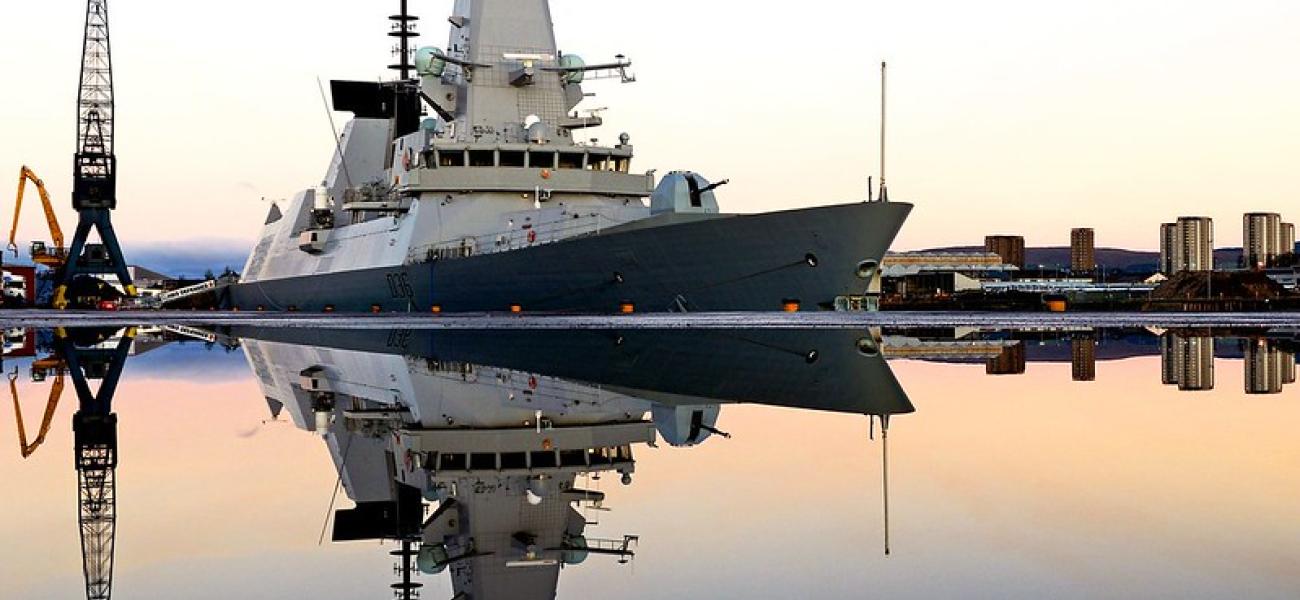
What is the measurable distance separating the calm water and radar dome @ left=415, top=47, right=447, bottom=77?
28.1 meters

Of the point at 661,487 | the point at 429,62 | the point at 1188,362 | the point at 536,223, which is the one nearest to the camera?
the point at 661,487

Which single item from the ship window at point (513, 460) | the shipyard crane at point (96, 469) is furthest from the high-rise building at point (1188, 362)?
the shipyard crane at point (96, 469)

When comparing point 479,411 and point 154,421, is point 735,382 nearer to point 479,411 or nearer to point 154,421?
point 479,411

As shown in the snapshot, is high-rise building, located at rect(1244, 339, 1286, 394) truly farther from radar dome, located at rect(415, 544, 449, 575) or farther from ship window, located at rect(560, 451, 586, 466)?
radar dome, located at rect(415, 544, 449, 575)

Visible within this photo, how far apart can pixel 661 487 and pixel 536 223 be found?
101ft

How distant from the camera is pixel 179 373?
16.2 m

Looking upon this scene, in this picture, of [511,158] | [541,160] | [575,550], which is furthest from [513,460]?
[511,158]

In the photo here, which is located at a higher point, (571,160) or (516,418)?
(571,160)

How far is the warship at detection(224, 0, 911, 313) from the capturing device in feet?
98.4

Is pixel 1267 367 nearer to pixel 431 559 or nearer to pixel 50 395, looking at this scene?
pixel 50 395

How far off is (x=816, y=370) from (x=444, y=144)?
25921mm

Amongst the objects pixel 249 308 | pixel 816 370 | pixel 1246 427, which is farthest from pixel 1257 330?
pixel 249 308

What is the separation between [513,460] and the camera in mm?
7207

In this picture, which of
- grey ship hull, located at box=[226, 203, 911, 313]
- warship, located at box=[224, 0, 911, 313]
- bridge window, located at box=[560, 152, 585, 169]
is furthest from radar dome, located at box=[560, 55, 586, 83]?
grey ship hull, located at box=[226, 203, 911, 313]
